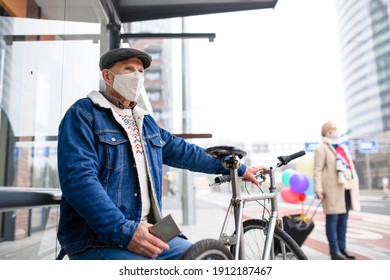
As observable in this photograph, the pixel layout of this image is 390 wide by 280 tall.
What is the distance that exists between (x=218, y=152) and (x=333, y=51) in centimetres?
169

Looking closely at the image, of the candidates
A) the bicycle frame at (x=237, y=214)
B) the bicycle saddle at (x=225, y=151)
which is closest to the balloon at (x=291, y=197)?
the bicycle frame at (x=237, y=214)

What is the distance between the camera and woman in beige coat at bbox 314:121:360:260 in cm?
269

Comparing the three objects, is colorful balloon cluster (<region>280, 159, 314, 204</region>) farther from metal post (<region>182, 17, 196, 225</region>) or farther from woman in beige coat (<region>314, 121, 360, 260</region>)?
metal post (<region>182, 17, 196, 225</region>)

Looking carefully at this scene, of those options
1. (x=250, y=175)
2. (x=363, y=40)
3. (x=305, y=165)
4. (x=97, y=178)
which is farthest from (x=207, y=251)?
(x=305, y=165)

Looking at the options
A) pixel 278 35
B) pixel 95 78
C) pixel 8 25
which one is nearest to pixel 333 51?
pixel 278 35

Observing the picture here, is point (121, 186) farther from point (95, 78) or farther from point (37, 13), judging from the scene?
point (37, 13)

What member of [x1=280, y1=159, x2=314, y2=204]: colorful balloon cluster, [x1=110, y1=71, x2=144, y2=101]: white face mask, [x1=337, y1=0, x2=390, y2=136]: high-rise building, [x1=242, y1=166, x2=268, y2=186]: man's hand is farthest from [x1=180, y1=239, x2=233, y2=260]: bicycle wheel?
[x1=280, y1=159, x2=314, y2=204]: colorful balloon cluster

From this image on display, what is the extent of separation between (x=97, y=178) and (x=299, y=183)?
2.88 metres

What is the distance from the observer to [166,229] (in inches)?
32.3

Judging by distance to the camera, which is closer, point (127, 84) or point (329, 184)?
point (127, 84)

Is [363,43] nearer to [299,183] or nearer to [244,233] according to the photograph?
[299,183]

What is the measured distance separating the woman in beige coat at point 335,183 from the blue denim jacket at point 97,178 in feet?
6.58

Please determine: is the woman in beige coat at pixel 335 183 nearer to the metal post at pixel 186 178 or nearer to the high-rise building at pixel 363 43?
the high-rise building at pixel 363 43

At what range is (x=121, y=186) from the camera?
958 millimetres
